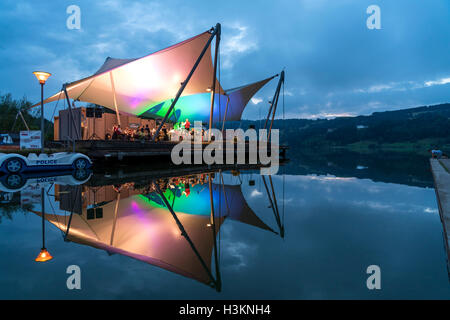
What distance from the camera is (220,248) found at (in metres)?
3.06

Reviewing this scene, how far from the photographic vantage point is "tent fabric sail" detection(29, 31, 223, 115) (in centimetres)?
1355

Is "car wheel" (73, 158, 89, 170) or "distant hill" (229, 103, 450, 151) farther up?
"distant hill" (229, 103, 450, 151)

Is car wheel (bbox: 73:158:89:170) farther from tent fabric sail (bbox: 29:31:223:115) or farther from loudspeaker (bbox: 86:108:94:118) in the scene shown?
loudspeaker (bbox: 86:108:94:118)

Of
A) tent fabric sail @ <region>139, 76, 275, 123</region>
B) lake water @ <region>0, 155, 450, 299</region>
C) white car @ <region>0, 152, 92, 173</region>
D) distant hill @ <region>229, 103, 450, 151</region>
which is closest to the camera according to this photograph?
lake water @ <region>0, 155, 450, 299</region>

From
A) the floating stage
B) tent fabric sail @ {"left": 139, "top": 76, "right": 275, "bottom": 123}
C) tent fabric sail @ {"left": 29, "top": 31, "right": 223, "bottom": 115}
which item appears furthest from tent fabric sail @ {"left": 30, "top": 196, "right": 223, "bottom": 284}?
tent fabric sail @ {"left": 139, "top": 76, "right": 275, "bottom": 123}

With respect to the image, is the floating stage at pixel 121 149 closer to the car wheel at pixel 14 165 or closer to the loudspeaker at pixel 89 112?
the car wheel at pixel 14 165

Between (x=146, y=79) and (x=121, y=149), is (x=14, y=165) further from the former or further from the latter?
(x=146, y=79)

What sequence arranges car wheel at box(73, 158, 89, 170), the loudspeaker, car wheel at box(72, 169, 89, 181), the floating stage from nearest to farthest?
car wheel at box(72, 169, 89, 181), car wheel at box(73, 158, 89, 170), the floating stage, the loudspeaker

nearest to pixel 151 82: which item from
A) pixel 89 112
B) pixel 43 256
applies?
pixel 89 112

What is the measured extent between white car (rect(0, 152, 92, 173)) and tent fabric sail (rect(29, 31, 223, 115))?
14.5 ft

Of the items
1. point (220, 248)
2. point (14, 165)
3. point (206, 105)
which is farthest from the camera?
point (206, 105)

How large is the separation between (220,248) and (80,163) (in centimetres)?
1034

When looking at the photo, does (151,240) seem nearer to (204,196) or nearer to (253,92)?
(204,196)
